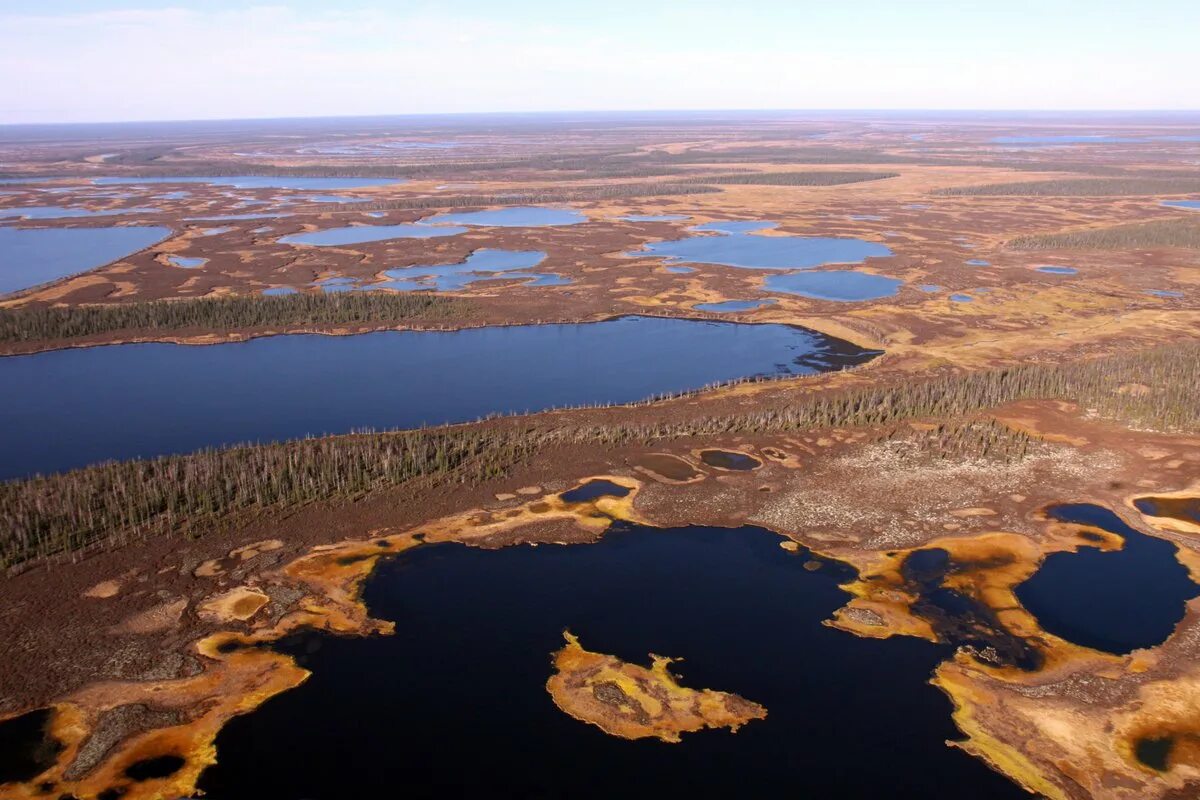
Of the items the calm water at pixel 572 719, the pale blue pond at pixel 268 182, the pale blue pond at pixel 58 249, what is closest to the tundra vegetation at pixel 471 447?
the calm water at pixel 572 719

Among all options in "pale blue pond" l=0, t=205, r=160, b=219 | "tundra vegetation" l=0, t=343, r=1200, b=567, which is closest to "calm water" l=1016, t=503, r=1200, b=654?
"tundra vegetation" l=0, t=343, r=1200, b=567

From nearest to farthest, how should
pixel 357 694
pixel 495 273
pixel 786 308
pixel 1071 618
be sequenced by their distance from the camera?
pixel 357 694
pixel 1071 618
pixel 786 308
pixel 495 273

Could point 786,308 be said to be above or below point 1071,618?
above

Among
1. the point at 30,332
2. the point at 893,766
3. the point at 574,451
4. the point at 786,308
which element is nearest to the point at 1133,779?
the point at 893,766

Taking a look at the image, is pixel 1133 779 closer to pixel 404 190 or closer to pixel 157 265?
pixel 157 265

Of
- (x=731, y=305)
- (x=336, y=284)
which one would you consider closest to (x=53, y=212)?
(x=336, y=284)

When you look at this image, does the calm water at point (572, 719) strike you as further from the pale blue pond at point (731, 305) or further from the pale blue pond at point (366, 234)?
the pale blue pond at point (366, 234)
